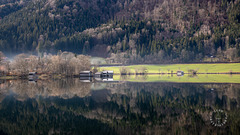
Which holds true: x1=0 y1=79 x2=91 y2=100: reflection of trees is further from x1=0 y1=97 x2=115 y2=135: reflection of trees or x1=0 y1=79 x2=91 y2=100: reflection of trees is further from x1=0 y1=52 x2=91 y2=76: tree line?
x1=0 y1=52 x2=91 y2=76: tree line

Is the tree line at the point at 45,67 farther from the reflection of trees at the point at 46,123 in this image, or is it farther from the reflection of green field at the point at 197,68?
the reflection of trees at the point at 46,123

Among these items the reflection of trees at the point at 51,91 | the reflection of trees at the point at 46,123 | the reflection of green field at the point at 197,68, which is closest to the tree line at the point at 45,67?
the reflection of trees at the point at 51,91

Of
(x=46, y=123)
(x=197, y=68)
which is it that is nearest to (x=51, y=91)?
(x=46, y=123)

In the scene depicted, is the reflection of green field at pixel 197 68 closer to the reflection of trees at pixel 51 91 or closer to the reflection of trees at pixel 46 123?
the reflection of trees at pixel 51 91

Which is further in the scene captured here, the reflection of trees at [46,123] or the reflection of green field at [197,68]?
the reflection of green field at [197,68]

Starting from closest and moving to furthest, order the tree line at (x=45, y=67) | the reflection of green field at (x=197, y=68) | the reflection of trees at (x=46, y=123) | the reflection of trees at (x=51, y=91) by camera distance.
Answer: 1. the reflection of trees at (x=46, y=123)
2. the reflection of trees at (x=51, y=91)
3. the tree line at (x=45, y=67)
4. the reflection of green field at (x=197, y=68)

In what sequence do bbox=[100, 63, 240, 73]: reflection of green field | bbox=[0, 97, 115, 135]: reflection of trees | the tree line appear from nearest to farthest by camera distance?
bbox=[0, 97, 115, 135]: reflection of trees < the tree line < bbox=[100, 63, 240, 73]: reflection of green field

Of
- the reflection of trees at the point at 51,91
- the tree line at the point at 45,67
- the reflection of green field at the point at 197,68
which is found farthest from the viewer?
the reflection of green field at the point at 197,68

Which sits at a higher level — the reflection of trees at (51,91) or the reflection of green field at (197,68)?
the reflection of green field at (197,68)

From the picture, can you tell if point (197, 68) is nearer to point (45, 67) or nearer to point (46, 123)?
point (45, 67)

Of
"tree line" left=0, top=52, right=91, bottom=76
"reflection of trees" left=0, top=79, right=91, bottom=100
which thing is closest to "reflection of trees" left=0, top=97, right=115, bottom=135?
"reflection of trees" left=0, top=79, right=91, bottom=100

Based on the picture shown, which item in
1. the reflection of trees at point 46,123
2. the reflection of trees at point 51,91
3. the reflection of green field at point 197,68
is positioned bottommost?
the reflection of trees at point 46,123

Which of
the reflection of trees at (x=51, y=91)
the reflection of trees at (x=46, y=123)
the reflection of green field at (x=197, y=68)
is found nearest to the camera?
the reflection of trees at (x=46, y=123)

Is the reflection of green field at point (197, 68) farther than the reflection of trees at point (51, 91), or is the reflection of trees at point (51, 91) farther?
the reflection of green field at point (197, 68)
